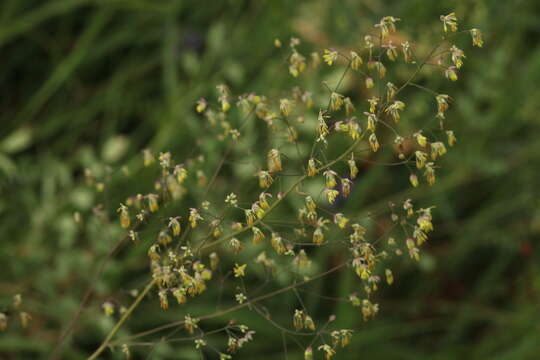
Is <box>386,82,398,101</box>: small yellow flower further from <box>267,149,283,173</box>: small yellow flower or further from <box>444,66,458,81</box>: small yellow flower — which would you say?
<box>267,149,283,173</box>: small yellow flower

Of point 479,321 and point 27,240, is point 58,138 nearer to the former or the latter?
point 27,240

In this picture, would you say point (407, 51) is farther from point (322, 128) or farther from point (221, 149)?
point (221, 149)

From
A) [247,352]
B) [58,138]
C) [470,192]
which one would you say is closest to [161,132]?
[58,138]

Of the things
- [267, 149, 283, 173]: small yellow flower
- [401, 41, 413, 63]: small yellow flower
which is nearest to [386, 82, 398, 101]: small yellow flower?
[401, 41, 413, 63]: small yellow flower

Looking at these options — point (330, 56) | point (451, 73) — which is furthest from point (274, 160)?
point (451, 73)

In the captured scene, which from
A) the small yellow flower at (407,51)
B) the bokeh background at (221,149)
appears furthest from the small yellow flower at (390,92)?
the bokeh background at (221,149)

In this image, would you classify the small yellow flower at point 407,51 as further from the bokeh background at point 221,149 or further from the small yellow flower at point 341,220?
the bokeh background at point 221,149

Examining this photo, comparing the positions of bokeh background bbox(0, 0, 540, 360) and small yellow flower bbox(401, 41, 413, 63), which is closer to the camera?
small yellow flower bbox(401, 41, 413, 63)

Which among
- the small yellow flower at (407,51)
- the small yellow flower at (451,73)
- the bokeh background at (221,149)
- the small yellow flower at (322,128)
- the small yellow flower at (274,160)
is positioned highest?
the small yellow flower at (407,51)
